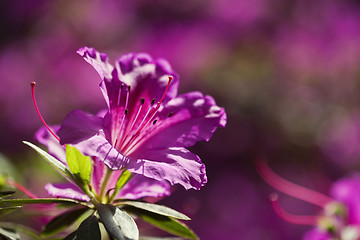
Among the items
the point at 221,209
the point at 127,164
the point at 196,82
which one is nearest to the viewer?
the point at 127,164

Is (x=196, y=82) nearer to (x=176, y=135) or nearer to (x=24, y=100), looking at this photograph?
(x=24, y=100)

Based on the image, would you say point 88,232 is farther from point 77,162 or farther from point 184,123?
point 184,123

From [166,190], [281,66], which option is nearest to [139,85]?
[166,190]

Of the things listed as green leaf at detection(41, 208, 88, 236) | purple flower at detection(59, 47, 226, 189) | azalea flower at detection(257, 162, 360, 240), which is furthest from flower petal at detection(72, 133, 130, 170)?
azalea flower at detection(257, 162, 360, 240)

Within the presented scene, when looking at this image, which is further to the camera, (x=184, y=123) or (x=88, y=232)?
(x=184, y=123)

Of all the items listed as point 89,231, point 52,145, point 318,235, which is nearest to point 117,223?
point 89,231

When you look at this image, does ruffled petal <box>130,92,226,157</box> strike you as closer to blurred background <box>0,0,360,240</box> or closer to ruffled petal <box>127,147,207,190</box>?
ruffled petal <box>127,147,207,190</box>
